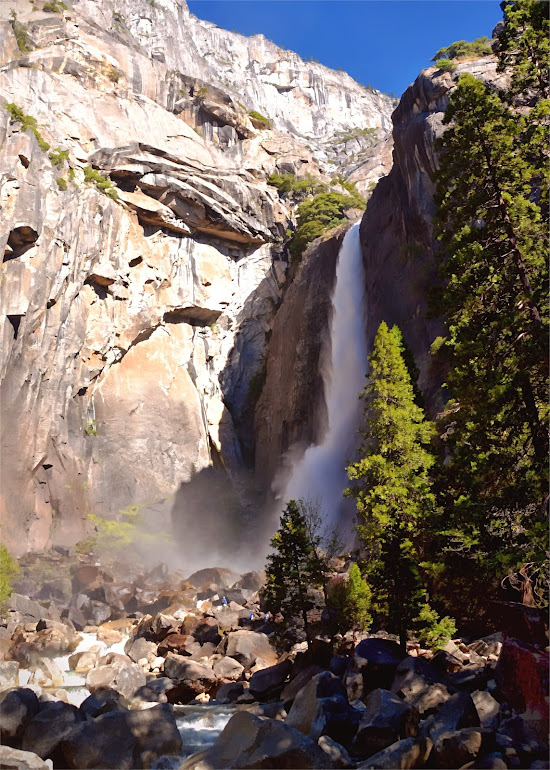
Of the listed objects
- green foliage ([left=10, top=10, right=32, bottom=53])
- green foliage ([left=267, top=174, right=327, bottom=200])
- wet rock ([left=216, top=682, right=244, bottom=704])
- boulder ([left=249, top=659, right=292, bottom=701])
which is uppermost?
green foliage ([left=10, top=10, right=32, bottom=53])

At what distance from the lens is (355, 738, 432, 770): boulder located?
26.9ft

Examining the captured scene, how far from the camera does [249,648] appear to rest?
20094 millimetres

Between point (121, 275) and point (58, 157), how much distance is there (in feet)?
33.4

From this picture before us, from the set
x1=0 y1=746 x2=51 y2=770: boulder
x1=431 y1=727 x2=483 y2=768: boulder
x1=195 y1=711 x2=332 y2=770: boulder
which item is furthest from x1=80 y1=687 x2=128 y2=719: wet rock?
x1=431 y1=727 x2=483 y2=768: boulder

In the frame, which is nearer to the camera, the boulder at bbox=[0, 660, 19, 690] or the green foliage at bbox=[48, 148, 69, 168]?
the boulder at bbox=[0, 660, 19, 690]

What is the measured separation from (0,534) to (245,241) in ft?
119

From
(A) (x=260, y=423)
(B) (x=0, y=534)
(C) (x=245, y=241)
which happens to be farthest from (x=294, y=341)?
(B) (x=0, y=534)

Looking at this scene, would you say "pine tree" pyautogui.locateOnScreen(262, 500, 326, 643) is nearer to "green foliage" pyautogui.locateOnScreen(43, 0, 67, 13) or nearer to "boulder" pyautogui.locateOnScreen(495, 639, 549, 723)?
"boulder" pyautogui.locateOnScreen(495, 639, 549, 723)

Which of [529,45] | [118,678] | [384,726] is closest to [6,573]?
[118,678]

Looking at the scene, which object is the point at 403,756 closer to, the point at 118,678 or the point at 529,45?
the point at 118,678

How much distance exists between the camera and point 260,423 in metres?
54.7

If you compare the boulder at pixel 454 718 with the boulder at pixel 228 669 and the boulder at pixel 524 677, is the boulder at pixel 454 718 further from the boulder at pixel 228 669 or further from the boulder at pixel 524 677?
the boulder at pixel 228 669

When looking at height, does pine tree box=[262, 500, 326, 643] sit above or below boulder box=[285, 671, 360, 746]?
above

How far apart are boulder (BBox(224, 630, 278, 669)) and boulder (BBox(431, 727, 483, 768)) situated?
1208 centimetres
